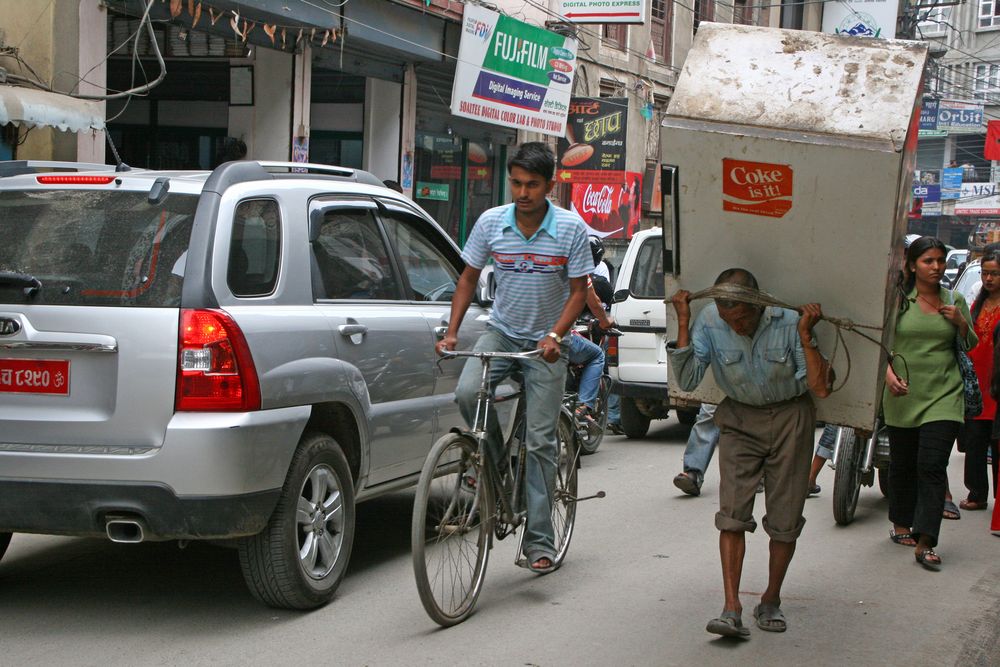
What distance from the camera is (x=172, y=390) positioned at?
4.60m

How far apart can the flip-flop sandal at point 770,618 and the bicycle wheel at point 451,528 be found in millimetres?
1229

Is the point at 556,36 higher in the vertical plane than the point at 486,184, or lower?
higher

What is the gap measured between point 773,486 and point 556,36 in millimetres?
14265

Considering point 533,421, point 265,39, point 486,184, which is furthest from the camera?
point 486,184

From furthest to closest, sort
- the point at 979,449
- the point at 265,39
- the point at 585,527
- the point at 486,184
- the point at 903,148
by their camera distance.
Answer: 1. the point at 486,184
2. the point at 265,39
3. the point at 979,449
4. the point at 585,527
5. the point at 903,148

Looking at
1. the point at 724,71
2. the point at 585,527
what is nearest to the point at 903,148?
the point at 724,71

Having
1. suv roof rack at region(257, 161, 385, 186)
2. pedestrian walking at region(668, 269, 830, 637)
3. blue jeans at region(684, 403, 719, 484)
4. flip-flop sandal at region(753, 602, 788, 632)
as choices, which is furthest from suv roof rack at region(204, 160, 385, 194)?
blue jeans at region(684, 403, 719, 484)

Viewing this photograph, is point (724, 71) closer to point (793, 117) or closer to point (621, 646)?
point (793, 117)

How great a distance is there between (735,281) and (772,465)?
82 cm

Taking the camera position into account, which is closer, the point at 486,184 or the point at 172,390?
the point at 172,390

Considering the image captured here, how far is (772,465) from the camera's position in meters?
5.04

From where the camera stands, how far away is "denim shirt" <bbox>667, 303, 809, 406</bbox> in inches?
191

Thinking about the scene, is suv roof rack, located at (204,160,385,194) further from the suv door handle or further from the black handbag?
the black handbag

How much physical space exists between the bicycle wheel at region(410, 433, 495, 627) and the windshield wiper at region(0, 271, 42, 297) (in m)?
1.70
